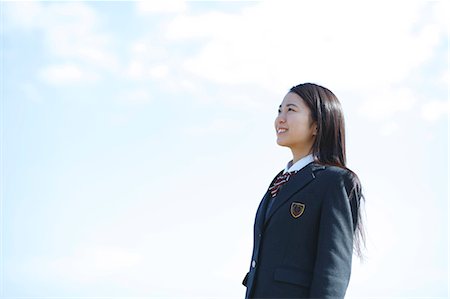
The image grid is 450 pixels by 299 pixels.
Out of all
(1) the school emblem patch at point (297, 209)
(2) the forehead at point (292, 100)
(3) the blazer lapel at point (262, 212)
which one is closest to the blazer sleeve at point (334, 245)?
(1) the school emblem patch at point (297, 209)

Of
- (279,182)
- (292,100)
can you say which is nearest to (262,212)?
(279,182)

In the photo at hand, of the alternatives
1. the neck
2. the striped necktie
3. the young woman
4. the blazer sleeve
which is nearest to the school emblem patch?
the young woman

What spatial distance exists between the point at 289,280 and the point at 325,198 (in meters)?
→ 0.45

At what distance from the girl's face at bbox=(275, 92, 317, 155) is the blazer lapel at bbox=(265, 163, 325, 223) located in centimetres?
14

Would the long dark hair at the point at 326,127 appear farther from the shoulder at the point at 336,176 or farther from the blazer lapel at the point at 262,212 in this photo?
the blazer lapel at the point at 262,212

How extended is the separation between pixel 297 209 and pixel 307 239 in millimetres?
165

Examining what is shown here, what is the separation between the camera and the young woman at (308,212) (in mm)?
3156

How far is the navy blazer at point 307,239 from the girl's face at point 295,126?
0.47 ft

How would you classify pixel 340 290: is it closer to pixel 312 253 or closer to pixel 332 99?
pixel 312 253

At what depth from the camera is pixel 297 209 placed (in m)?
3.32

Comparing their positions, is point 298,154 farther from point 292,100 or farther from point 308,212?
point 308,212

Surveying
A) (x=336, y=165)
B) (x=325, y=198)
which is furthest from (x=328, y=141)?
(x=325, y=198)

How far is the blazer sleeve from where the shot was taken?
10.1ft

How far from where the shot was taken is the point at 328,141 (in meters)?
3.49
